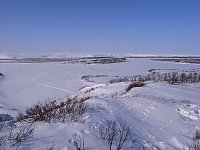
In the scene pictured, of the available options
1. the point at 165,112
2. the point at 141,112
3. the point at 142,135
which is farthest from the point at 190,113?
the point at 142,135

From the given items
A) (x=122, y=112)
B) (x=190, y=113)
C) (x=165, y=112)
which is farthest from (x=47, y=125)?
(x=190, y=113)

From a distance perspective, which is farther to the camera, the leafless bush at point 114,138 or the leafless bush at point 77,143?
the leafless bush at point 114,138

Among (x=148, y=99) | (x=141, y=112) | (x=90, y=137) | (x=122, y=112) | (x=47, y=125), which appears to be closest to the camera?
(x=90, y=137)

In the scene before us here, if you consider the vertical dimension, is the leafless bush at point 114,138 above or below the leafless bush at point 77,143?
below

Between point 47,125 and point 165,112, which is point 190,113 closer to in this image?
point 165,112

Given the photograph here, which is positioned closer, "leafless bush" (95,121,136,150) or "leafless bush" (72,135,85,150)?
"leafless bush" (72,135,85,150)

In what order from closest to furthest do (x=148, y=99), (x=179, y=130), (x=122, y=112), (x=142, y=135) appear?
(x=142, y=135)
(x=179, y=130)
(x=122, y=112)
(x=148, y=99)

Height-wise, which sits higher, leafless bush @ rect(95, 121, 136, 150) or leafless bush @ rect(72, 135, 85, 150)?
leafless bush @ rect(72, 135, 85, 150)

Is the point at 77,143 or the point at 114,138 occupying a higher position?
the point at 77,143

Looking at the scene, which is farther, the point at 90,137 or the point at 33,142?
the point at 90,137

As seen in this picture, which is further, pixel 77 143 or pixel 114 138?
pixel 114 138

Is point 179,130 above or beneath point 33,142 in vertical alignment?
beneath
